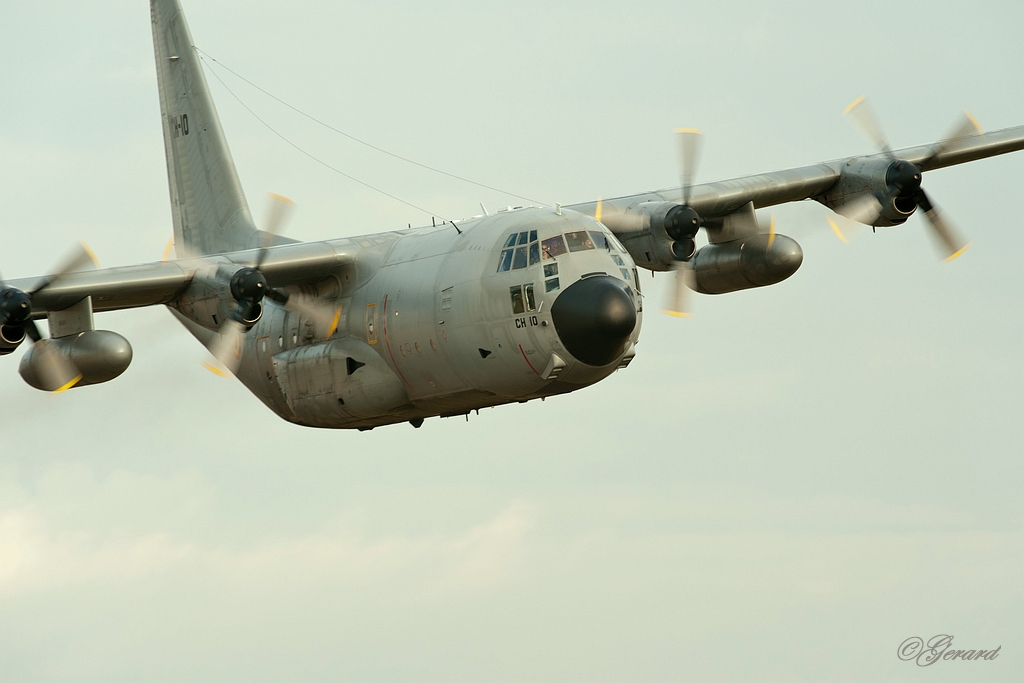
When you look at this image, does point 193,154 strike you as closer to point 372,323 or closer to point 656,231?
point 372,323

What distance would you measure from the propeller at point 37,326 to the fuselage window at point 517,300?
7565 mm

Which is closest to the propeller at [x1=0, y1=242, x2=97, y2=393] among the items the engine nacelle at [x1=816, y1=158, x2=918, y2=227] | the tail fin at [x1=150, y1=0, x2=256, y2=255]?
the tail fin at [x1=150, y1=0, x2=256, y2=255]

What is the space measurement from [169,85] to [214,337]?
8420mm

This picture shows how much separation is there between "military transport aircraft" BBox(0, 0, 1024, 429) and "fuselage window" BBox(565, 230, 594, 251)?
0.09ft

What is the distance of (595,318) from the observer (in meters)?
21.2

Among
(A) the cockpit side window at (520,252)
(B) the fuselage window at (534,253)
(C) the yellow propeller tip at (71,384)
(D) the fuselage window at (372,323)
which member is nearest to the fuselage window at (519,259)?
(A) the cockpit side window at (520,252)

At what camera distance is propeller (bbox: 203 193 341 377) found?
24.0 meters

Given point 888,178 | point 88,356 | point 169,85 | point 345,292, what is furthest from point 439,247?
point 169,85

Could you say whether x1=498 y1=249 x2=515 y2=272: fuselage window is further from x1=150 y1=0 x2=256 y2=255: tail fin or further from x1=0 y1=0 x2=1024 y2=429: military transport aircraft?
x1=150 y1=0 x2=256 y2=255: tail fin

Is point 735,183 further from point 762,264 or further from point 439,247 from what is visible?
point 439,247

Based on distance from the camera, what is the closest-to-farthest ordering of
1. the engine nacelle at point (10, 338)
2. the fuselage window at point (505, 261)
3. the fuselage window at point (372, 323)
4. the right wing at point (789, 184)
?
the fuselage window at point (505, 261) < the engine nacelle at point (10, 338) < the fuselage window at point (372, 323) < the right wing at point (789, 184)

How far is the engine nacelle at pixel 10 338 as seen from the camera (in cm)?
2314

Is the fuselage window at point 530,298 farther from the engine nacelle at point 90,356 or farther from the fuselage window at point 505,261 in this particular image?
the engine nacelle at point 90,356

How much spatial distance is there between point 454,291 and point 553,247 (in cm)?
200
